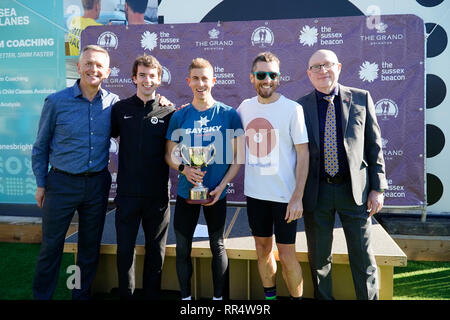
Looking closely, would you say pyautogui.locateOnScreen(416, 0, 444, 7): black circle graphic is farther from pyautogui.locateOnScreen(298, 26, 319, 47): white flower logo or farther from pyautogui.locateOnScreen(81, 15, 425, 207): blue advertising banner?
pyautogui.locateOnScreen(298, 26, 319, 47): white flower logo

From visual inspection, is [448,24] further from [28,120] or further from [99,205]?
[28,120]

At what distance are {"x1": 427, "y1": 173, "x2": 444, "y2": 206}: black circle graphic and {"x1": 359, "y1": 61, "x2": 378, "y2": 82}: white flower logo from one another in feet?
4.34

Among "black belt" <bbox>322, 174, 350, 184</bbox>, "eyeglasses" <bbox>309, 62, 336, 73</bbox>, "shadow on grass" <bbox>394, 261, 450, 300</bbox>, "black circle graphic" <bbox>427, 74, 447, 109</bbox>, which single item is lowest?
"shadow on grass" <bbox>394, 261, 450, 300</bbox>

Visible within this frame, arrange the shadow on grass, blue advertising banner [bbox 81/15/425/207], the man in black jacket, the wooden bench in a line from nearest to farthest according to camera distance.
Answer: the man in black jacket < the wooden bench < the shadow on grass < blue advertising banner [bbox 81/15/425/207]

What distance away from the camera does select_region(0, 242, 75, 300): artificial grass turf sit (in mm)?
2918

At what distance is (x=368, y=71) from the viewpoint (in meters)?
3.65

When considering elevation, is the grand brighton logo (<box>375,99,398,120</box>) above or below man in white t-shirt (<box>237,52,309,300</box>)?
above

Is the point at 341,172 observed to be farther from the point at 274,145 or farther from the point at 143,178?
the point at 143,178

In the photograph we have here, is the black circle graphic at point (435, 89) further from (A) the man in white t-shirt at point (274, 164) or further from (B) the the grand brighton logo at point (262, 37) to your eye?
(A) the man in white t-shirt at point (274, 164)

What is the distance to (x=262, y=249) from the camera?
226 centimetres

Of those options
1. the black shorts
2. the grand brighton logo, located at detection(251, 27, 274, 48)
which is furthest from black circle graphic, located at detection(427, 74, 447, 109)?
A: the black shorts
